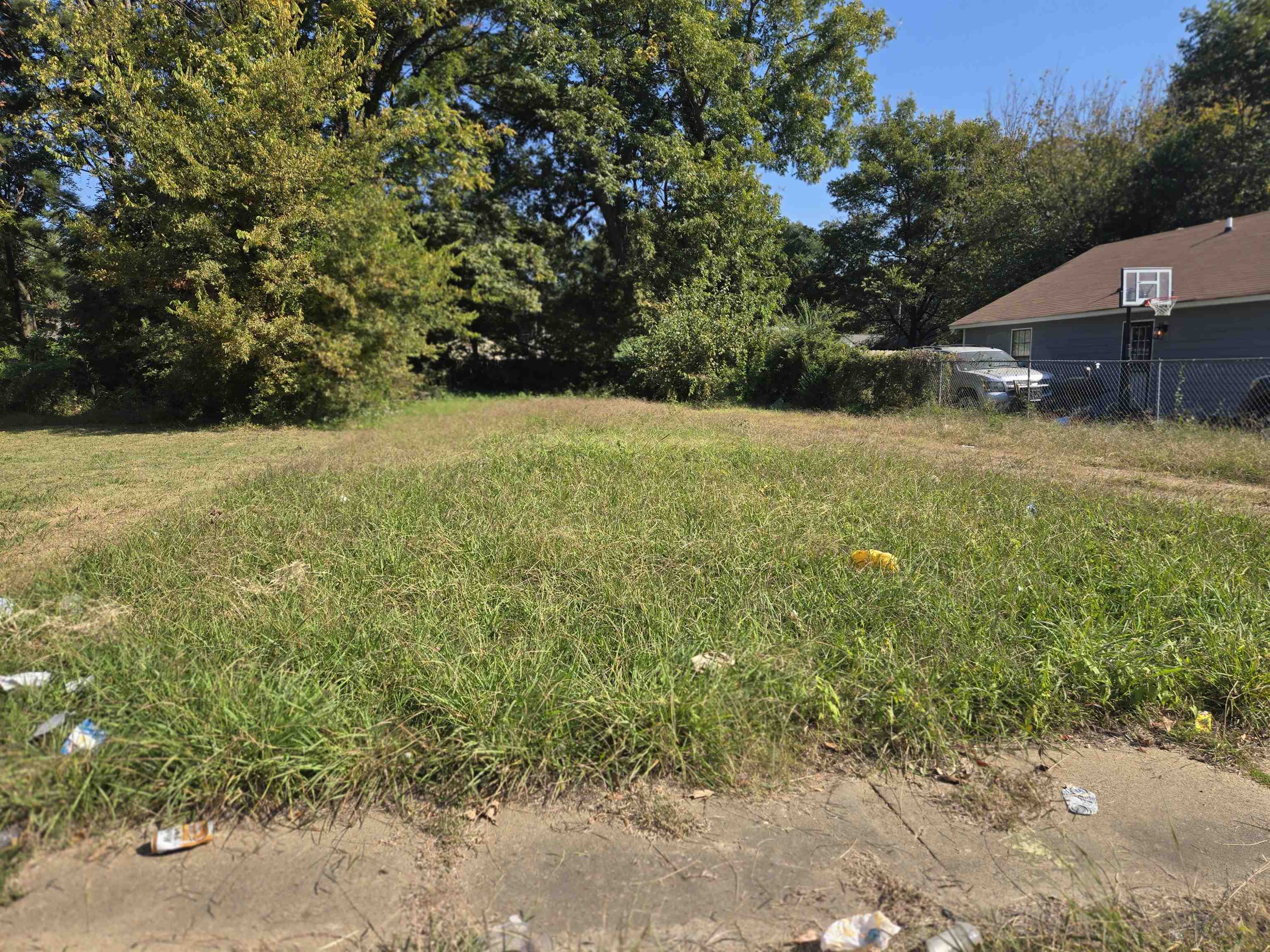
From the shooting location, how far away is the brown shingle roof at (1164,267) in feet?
51.5

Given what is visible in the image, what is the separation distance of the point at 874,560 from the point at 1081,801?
6.41ft

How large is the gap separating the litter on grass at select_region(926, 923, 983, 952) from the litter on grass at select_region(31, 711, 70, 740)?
307 centimetres

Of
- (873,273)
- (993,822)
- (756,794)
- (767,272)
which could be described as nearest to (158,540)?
(756,794)

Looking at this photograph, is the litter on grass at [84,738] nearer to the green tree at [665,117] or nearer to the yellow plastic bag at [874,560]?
the yellow plastic bag at [874,560]

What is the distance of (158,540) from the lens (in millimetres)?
5082

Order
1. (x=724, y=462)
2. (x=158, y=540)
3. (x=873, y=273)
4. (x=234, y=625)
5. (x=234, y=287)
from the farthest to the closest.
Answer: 1. (x=873, y=273)
2. (x=234, y=287)
3. (x=724, y=462)
4. (x=158, y=540)
5. (x=234, y=625)

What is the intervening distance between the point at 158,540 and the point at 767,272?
2170 centimetres

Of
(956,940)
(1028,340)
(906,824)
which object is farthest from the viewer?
(1028,340)

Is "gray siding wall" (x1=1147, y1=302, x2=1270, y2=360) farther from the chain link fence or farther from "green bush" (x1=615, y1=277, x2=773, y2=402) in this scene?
"green bush" (x1=615, y1=277, x2=773, y2=402)

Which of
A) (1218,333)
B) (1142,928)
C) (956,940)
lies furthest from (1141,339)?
(956,940)

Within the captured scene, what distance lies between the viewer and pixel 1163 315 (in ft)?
53.1

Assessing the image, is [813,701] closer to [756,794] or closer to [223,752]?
[756,794]

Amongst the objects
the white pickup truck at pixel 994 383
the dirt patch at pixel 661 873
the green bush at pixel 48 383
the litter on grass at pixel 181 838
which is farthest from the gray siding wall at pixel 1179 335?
the green bush at pixel 48 383

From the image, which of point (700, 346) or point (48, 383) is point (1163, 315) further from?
point (48, 383)
